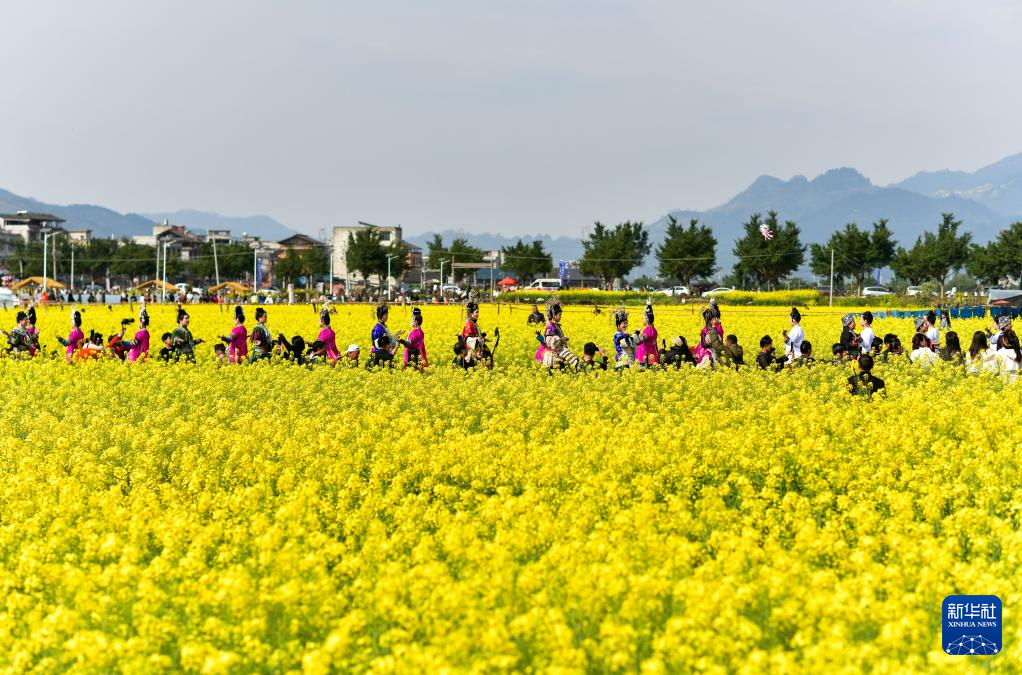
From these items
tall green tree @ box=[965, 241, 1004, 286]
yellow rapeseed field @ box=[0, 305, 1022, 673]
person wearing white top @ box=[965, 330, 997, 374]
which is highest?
tall green tree @ box=[965, 241, 1004, 286]

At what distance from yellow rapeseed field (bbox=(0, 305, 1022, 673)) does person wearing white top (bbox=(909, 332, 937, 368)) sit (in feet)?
9.89

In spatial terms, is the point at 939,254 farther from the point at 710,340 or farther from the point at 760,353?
the point at 710,340

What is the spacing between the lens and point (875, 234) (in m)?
99.2

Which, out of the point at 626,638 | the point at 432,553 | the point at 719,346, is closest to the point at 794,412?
the point at 719,346

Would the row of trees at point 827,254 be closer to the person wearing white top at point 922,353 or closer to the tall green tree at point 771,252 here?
the tall green tree at point 771,252

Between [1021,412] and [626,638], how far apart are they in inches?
400

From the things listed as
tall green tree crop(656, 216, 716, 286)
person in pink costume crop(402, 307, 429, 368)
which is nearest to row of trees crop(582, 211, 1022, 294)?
tall green tree crop(656, 216, 716, 286)

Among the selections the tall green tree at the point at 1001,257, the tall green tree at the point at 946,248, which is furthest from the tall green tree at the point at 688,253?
the tall green tree at the point at 1001,257

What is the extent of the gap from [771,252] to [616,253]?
1791 centimetres

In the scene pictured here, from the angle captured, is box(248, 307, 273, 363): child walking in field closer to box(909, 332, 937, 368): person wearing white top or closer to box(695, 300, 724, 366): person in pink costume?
box(695, 300, 724, 366): person in pink costume

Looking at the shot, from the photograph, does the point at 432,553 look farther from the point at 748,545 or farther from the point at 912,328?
the point at 912,328

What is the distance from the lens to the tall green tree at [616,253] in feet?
355

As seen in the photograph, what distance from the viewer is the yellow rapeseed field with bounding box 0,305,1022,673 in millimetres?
5430

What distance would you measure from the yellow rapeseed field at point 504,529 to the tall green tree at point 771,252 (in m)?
86.1
